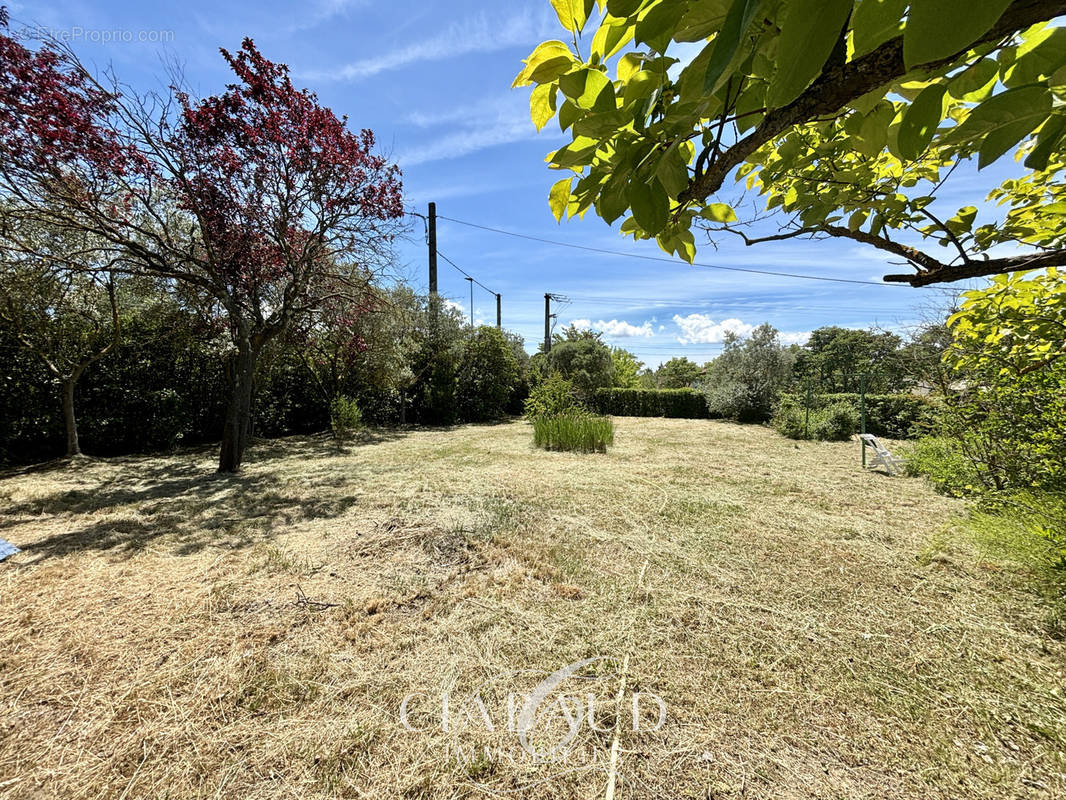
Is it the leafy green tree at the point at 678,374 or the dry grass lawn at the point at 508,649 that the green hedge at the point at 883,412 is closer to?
the dry grass lawn at the point at 508,649

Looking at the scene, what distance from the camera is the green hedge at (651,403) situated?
14133mm

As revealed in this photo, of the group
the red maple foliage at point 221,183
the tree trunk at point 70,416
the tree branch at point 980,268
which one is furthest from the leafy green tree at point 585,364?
the tree branch at point 980,268

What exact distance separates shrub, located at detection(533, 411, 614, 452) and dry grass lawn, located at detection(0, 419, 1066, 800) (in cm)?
Answer: 318

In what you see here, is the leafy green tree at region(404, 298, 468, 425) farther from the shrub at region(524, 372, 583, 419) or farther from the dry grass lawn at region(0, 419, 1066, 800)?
the dry grass lawn at region(0, 419, 1066, 800)

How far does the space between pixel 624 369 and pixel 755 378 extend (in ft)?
23.1

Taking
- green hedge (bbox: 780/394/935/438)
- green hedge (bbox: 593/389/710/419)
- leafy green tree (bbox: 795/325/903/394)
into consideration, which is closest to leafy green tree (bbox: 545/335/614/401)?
green hedge (bbox: 593/389/710/419)

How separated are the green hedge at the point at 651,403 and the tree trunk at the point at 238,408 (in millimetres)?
11590

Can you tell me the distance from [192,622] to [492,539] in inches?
73.4

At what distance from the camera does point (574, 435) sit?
7039 millimetres

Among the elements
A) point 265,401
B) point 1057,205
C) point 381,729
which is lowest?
point 381,729

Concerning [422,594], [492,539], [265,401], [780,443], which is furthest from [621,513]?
[265,401]

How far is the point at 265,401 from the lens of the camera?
8891mm

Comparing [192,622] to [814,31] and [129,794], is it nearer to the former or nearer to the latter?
[129,794]

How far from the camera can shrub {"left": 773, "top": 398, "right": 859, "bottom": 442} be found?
29.9 ft
